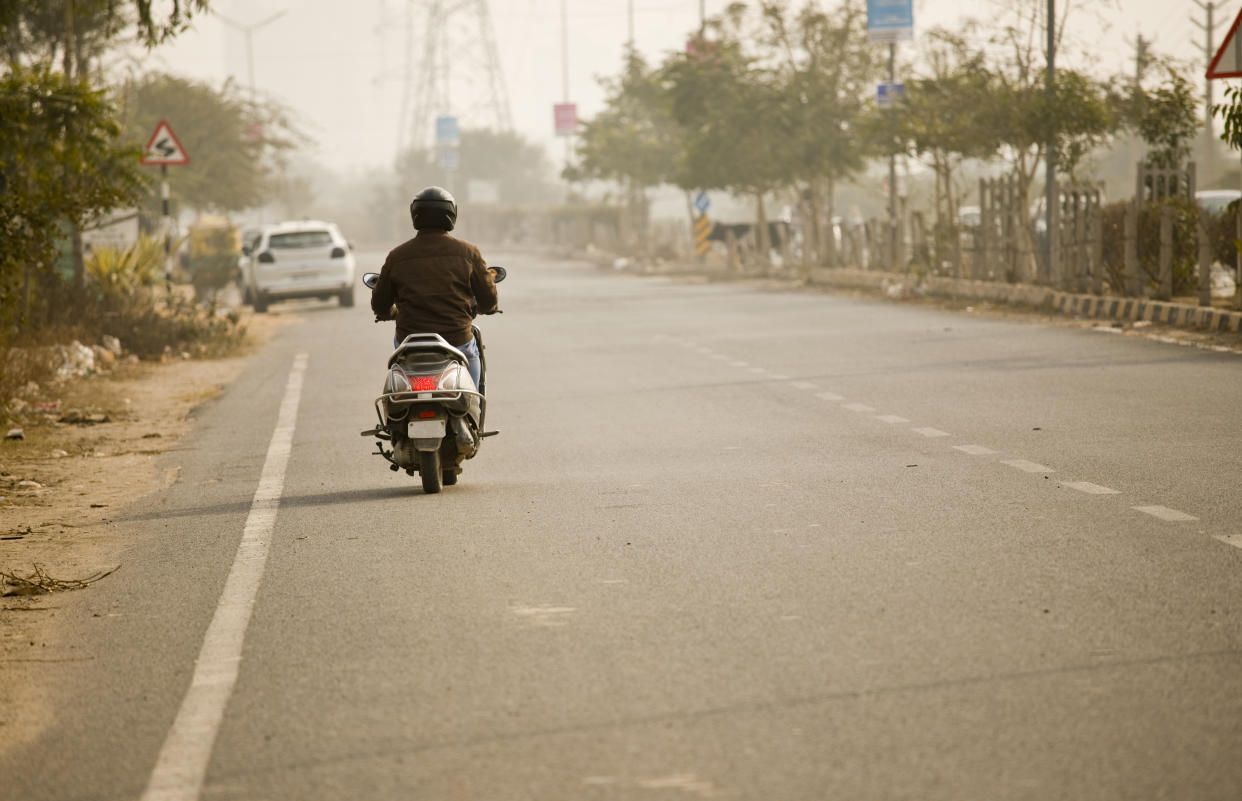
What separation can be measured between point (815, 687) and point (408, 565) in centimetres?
285

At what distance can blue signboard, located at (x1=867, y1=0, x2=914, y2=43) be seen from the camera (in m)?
35.4

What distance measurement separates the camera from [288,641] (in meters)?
6.45

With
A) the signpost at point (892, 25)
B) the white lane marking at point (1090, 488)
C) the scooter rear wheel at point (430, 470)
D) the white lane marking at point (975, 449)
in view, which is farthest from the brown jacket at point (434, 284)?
the signpost at point (892, 25)

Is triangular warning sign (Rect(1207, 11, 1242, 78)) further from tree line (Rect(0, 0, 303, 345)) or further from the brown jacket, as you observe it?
tree line (Rect(0, 0, 303, 345))

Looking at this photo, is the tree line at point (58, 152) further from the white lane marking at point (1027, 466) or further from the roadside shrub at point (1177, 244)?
the roadside shrub at point (1177, 244)

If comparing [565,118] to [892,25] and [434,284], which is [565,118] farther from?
[434,284]


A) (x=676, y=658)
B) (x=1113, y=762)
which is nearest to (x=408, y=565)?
(x=676, y=658)

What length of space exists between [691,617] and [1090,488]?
364 centimetres

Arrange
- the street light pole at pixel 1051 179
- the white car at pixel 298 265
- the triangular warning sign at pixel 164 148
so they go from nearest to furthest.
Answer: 1. the street light pole at pixel 1051 179
2. the triangular warning sign at pixel 164 148
3. the white car at pixel 298 265

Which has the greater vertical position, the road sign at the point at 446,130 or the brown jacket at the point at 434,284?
the road sign at the point at 446,130

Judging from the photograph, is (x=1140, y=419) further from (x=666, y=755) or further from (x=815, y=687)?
(x=666, y=755)

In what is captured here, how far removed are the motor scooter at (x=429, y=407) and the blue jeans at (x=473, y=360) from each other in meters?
0.12

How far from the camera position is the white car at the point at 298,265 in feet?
114

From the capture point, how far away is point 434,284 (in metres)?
10.3
